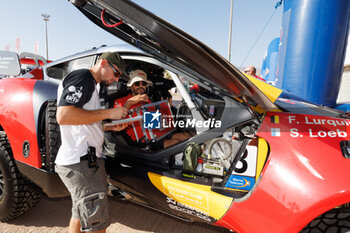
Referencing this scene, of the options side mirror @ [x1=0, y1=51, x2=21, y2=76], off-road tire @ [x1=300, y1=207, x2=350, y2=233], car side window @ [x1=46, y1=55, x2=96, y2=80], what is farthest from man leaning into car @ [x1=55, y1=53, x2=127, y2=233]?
side mirror @ [x1=0, y1=51, x2=21, y2=76]

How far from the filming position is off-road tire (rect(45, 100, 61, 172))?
1.71 m

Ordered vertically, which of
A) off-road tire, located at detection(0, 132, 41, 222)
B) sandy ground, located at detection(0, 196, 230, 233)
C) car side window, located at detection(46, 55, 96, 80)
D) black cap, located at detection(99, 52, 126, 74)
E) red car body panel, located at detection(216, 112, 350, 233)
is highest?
car side window, located at detection(46, 55, 96, 80)

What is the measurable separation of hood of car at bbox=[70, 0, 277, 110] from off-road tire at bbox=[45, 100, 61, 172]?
90 cm

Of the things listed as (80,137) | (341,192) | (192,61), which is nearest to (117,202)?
(80,137)

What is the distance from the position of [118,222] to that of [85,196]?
0.90 meters

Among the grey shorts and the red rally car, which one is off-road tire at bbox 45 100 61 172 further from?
the grey shorts

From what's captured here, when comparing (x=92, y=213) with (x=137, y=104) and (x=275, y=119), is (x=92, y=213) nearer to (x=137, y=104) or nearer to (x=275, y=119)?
(x=137, y=104)

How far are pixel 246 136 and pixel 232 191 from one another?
0.39m

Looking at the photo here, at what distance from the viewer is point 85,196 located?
1.48 metres

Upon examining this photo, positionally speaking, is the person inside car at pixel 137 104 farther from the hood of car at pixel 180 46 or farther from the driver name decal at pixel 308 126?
the driver name decal at pixel 308 126

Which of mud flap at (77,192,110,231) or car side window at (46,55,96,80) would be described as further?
car side window at (46,55,96,80)

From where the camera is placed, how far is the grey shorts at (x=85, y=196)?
4.75 feet

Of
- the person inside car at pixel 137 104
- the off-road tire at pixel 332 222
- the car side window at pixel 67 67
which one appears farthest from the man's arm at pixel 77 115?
the off-road tire at pixel 332 222

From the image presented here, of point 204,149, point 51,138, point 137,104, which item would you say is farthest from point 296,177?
point 51,138
